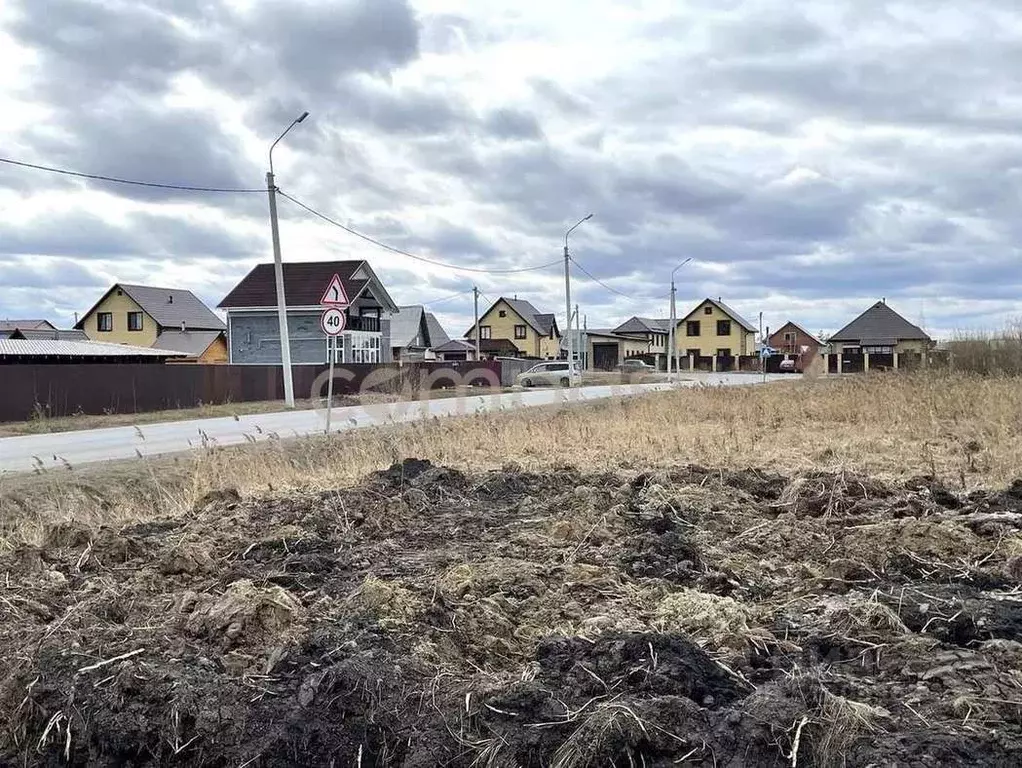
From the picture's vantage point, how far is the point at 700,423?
1394 centimetres

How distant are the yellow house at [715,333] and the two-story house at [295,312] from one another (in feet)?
162

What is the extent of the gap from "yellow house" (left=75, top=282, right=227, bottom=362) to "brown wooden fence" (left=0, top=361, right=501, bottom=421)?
101 feet

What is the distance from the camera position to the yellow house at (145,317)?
6172 cm

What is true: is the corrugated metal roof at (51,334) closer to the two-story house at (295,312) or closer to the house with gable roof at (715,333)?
the two-story house at (295,312)

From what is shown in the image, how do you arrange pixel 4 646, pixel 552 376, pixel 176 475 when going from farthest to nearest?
pixel 552 376
pixel 176 475
pixel 4 646

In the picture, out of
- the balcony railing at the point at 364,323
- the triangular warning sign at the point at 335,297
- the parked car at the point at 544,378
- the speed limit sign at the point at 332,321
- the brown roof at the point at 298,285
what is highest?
the brown roof at the point at 298,285

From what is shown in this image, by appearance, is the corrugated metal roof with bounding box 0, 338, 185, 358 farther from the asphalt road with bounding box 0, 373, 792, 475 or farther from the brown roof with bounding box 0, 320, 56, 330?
the brown roof with bounding box 0, 320, 56, 330

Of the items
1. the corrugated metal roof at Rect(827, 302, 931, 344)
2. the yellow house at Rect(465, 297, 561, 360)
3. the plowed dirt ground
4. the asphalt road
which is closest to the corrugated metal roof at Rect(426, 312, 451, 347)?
the yellow house at Rect(465, 297, 561, 360)

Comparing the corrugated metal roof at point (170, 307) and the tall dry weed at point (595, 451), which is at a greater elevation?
the corrugated metal roof at point (170, 307)

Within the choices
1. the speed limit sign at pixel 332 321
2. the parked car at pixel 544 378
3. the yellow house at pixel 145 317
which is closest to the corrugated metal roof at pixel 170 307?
the yellow house at pixel 145 317

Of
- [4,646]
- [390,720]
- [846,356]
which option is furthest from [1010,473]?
[846,356]

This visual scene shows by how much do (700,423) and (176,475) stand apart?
26.1 ft

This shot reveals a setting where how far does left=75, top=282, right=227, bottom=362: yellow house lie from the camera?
6172 centimetres

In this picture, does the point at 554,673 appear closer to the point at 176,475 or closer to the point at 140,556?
the point at 140,556
